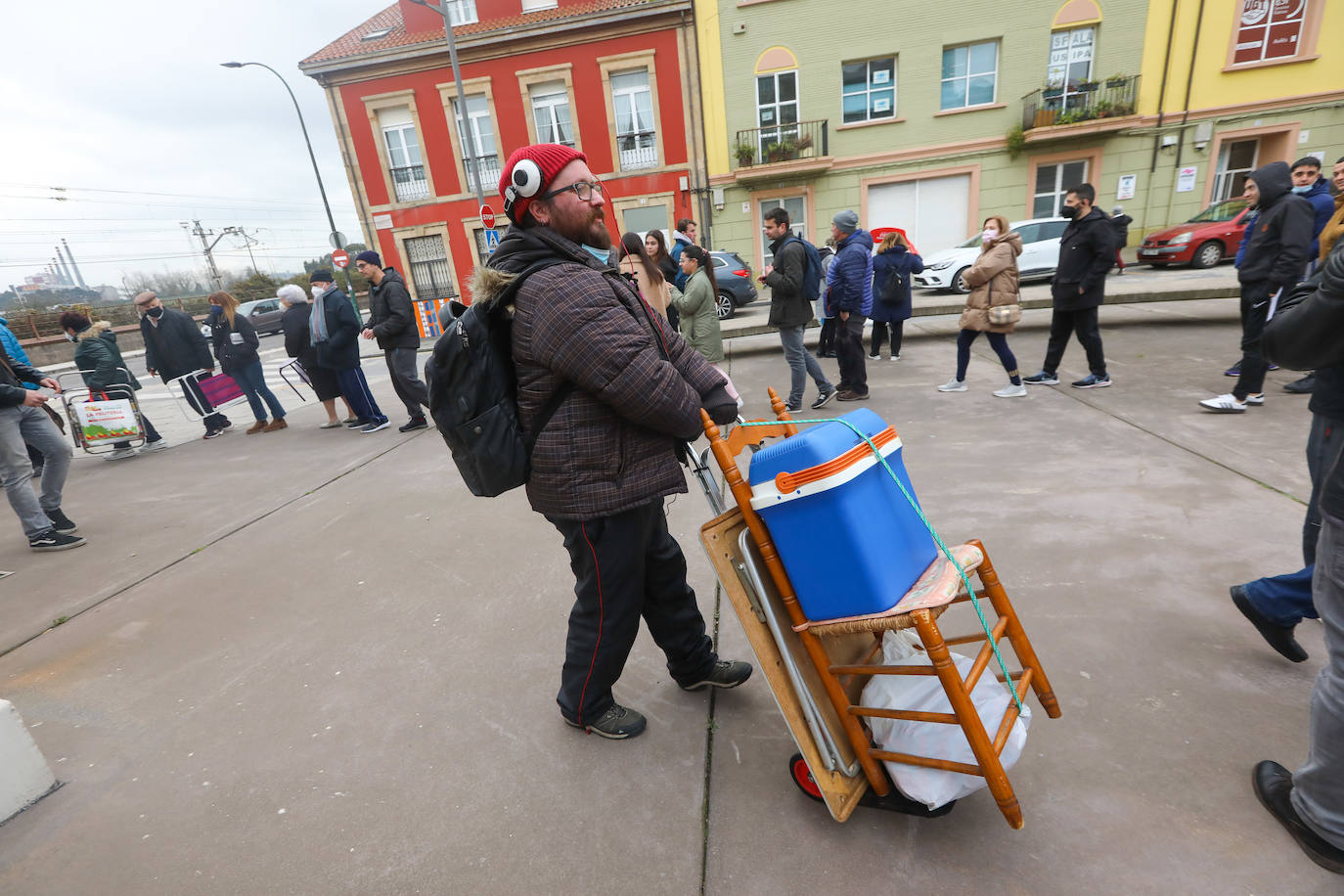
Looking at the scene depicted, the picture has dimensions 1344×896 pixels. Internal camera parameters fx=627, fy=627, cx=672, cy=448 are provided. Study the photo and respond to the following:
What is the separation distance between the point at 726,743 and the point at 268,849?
1.41 metres

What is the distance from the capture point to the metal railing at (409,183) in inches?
764

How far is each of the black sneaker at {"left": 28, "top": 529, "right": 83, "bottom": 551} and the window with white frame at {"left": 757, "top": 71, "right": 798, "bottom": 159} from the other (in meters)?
16.8

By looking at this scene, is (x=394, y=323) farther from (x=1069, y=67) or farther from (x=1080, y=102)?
(x=1069, y=67)

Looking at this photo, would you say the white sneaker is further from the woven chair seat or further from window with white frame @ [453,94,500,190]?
window with white frame @ [453,94,500,190]

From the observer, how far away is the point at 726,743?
82.0 inches

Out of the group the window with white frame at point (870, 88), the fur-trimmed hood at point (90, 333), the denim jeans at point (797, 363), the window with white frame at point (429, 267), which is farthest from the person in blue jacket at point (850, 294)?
the window with white frame at point (429, 267)

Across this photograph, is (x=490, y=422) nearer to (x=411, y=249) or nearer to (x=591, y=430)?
(x=591, y=430)

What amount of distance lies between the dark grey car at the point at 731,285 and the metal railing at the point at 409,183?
11115 mm

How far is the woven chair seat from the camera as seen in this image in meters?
1.39

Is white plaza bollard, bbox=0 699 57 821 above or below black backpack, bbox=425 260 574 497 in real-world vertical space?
below

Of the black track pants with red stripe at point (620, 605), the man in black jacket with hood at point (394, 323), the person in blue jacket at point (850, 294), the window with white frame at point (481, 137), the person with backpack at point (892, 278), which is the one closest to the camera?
the black track pants with red stripe at point (620, 605)

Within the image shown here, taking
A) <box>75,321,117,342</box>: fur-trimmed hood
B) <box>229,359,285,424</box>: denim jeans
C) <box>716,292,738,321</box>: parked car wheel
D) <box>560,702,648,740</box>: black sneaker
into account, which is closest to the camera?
<box>560,702,648,740</box>: black sneaker

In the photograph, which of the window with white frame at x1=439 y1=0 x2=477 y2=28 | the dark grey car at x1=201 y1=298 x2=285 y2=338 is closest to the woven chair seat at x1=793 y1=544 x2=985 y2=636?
the window with white frame at x1=439 y1=0 x2=477 y2=28

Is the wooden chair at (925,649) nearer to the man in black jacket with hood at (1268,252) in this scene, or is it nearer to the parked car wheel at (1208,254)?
the man in black jacket with hood at (1268,252)
